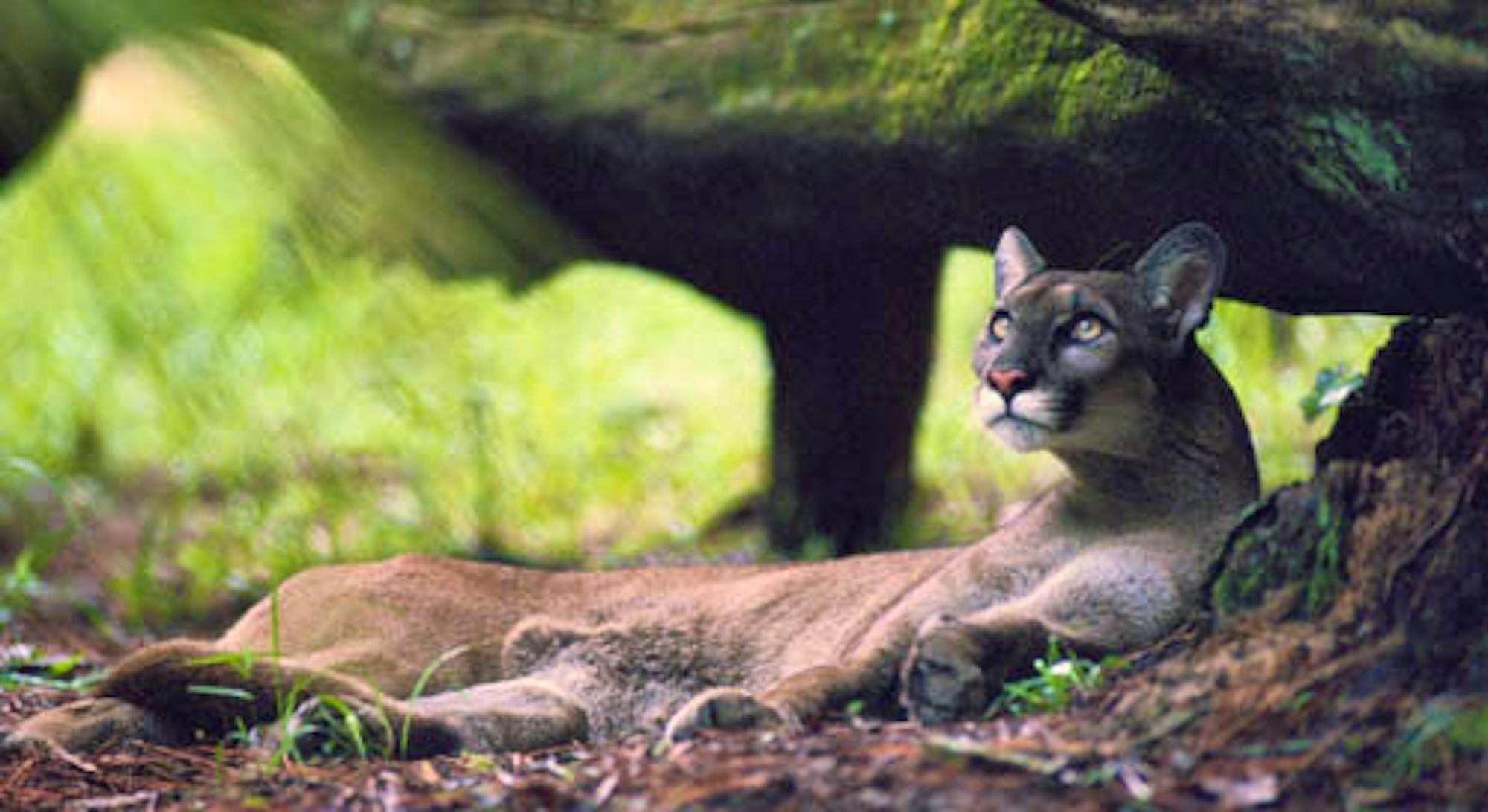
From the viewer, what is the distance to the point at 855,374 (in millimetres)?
5848

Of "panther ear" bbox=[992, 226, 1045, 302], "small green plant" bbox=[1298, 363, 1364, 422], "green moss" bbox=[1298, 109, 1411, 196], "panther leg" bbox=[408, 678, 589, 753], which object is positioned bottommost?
"panther leg" bbox=[408, 678, 589, 753]

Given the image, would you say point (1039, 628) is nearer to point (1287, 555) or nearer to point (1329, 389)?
point (1287, 555)

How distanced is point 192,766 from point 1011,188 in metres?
2.23

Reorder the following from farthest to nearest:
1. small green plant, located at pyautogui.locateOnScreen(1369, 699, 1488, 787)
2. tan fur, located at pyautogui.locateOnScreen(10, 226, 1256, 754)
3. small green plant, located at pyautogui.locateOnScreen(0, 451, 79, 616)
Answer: small green plant, located at pyautogui.locateOnScreen(0, 451, 79, 616)
tan fur, located at pyautogui.locateOnScreen(10, 226, 1256, 754)
small green plant, located at pyautogui.locateOnScreen(1369, 699, 1488, 787)

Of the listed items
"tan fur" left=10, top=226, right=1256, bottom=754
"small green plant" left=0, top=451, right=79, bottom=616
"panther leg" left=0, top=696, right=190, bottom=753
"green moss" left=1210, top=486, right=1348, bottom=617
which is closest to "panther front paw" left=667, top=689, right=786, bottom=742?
"tan fur" left=10, top=226, right=1256, bottom=754

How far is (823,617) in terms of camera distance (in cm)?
411

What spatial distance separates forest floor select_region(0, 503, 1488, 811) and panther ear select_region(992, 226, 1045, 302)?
3.13ft

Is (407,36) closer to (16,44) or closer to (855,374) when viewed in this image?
(855,374)

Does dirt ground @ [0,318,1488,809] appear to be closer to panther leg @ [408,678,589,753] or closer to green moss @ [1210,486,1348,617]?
green moss @ [1210,486,1348,617]

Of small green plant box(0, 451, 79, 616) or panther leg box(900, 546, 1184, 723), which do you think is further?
small green plant box(0, 451, 79, 616)

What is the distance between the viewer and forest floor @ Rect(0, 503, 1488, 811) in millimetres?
2527

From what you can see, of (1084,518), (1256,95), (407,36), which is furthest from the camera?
(407,36)

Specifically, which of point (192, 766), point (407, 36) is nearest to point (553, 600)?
point (192, 766)

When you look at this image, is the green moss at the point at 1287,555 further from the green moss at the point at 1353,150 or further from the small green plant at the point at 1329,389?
the small green plant at the point at 1329,389
